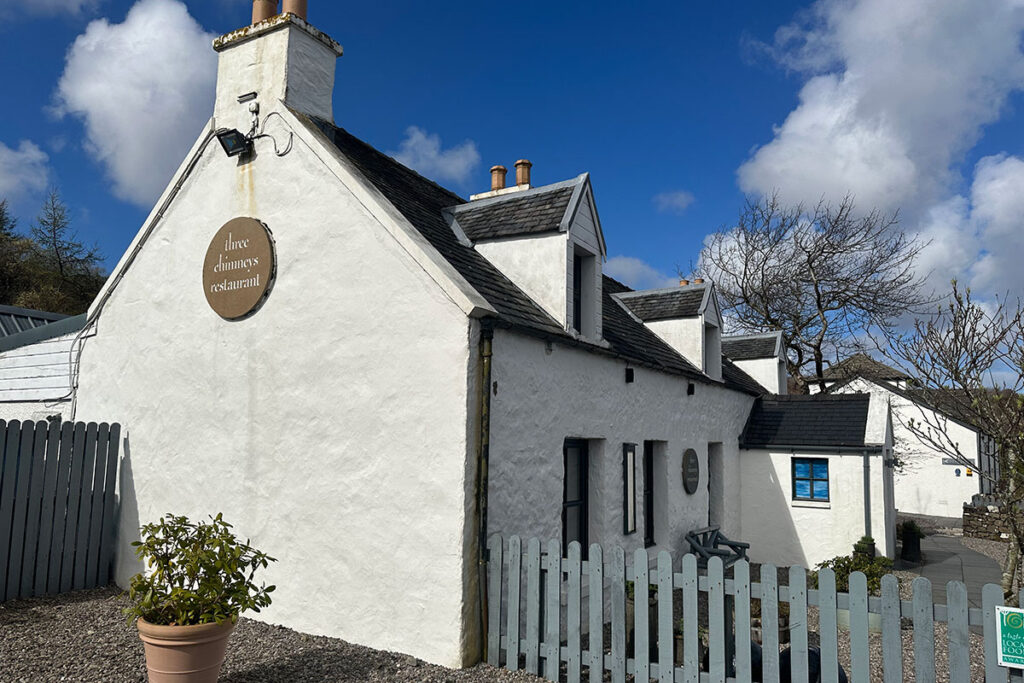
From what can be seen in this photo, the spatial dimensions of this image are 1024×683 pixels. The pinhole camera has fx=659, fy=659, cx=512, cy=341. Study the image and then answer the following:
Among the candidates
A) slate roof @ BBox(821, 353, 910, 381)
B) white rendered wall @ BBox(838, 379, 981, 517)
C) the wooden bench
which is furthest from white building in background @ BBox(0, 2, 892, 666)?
white rendered wall @ BBox(838, 379, 981, 517)

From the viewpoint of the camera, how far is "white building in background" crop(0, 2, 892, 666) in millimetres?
6418

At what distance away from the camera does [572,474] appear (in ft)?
28.6

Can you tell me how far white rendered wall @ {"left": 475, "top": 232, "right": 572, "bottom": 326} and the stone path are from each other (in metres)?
8.46

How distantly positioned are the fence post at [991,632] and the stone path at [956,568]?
7.47 metres

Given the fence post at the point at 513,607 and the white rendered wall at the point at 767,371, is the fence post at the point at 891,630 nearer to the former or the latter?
the fence post at the point at 513,607

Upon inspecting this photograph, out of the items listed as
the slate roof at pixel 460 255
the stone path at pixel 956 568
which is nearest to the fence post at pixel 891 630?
the slate roof at pixel 460 255

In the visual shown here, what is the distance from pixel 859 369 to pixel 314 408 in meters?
28.4

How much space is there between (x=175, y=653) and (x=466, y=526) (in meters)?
2.51

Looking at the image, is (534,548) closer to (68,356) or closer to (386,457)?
(386,457)

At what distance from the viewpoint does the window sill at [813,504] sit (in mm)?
13906

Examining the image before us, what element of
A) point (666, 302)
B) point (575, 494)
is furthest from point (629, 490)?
point (666, 302)

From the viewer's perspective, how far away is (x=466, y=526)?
242 inches

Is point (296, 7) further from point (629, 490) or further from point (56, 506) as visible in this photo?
point (629, 490)

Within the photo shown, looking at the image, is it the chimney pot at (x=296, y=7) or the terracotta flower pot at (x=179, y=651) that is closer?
the terracotta flower pot at (x=179, y=651)
